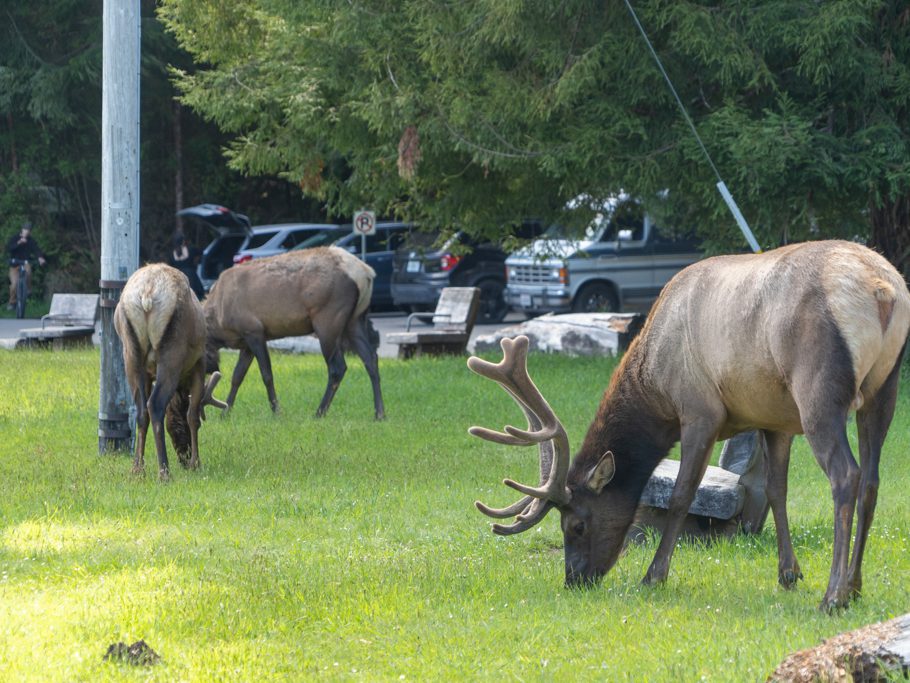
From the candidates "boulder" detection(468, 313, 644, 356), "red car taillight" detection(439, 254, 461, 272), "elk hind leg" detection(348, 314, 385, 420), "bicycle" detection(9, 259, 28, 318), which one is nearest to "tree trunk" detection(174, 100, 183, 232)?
"bicycle" detection(9, 259, 28, 318)

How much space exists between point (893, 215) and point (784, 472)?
36.6 ft

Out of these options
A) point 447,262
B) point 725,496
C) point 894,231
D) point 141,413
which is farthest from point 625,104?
point 447,262

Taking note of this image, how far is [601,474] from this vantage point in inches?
272

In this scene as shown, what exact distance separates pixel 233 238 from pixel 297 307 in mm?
16783

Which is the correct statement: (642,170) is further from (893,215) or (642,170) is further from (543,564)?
(543,564)

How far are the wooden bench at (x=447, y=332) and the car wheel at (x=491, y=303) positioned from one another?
7.19 m

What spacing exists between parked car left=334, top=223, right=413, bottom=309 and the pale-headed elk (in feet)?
61.7

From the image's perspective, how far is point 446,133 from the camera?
1675 cm

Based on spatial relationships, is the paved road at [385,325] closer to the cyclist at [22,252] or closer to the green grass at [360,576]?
the cyclist at [22,252]

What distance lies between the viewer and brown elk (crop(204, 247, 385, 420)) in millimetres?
14430

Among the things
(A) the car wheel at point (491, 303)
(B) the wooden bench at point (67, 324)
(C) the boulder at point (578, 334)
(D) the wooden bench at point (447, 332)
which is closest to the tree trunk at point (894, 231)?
(C) the boulder at point (578, 334)

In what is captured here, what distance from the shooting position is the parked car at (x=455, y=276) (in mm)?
28125

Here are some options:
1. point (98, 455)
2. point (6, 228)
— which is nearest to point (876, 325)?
point (98, 455)

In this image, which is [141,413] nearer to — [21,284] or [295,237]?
[21,284]
